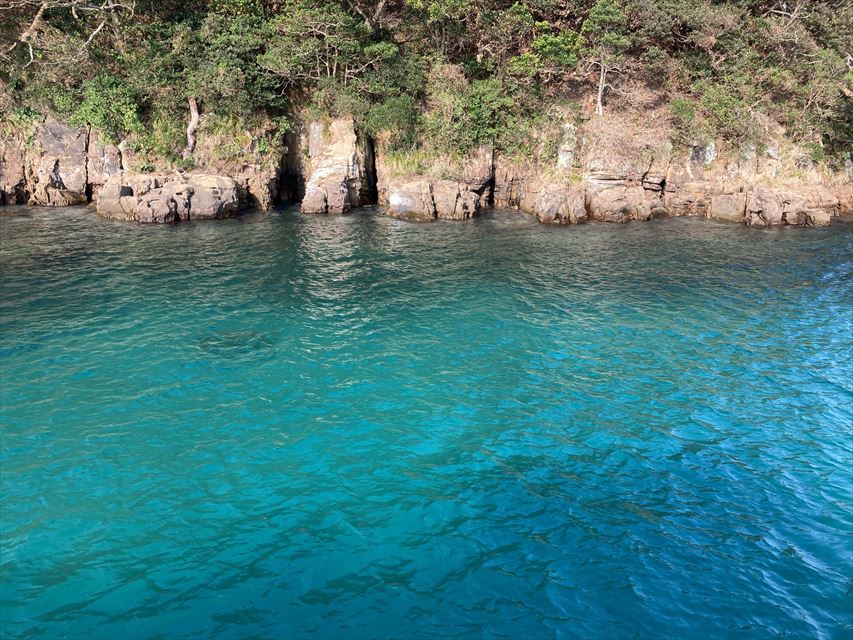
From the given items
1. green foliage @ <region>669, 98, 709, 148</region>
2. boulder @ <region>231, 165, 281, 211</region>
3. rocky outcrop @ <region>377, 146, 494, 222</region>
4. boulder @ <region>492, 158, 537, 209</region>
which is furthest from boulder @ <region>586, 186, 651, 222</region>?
boulder @ <region>231, 165, 281, 211</region>

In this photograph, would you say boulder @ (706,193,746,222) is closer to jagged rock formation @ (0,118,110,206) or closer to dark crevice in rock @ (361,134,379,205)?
dark crevice in rock @ (361,134,379,205)

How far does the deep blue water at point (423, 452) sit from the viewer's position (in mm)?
11391

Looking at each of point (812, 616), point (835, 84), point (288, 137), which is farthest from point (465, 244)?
point (835, 84)

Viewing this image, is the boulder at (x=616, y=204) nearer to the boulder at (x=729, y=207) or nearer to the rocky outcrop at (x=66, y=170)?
the boulder at (x=729, y=207)

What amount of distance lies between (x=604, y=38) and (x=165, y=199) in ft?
101

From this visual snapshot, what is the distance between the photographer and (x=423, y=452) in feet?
52.2

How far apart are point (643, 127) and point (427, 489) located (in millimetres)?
37591

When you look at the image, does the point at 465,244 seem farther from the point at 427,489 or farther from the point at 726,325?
the point at 427,489

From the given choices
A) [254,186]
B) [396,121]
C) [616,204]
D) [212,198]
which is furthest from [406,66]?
[616,204]

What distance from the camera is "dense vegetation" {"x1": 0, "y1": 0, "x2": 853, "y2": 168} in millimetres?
41562

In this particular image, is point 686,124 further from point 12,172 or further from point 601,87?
A: point 12,172

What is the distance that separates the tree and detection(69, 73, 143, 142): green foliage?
105 feet

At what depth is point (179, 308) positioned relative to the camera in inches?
969

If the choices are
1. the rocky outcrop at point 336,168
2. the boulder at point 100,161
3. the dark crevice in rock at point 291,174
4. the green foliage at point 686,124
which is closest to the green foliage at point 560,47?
the green foliage at point 686,124
